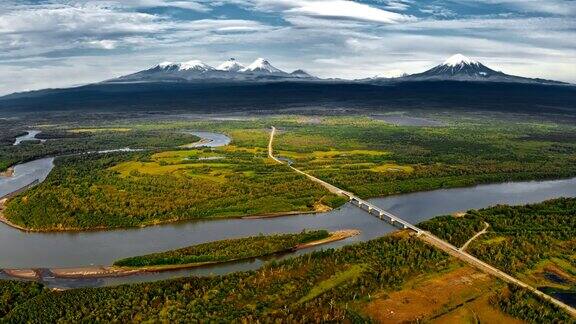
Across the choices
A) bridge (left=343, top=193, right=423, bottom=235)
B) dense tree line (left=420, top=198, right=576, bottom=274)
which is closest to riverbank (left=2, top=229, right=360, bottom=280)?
bridge (left=343, top=193, right=423, bottom=235)

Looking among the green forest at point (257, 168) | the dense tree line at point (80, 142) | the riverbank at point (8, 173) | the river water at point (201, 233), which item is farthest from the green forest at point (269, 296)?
the dense tree line at point (80, 142)

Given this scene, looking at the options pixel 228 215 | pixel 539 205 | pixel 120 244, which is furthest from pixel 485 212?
pixel 120 244

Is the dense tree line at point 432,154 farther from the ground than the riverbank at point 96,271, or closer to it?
farther from the ground

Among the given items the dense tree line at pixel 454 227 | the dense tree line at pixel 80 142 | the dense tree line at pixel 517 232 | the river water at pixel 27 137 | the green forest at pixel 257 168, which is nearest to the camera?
the dense tree line at pixel 517 232

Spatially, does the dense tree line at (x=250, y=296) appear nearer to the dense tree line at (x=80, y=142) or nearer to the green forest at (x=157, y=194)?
the green forest at (x=157, y=194)

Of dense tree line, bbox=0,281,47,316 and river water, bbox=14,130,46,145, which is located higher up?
river water, bbox=14,130,46,145

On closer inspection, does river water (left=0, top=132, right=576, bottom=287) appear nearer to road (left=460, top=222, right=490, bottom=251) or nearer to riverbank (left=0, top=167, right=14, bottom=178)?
road (left=460, top=222, right=490, bottom=251)

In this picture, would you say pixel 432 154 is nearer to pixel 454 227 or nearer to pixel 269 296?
pixel 454 227

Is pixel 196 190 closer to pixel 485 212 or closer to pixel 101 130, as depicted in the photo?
pixel 485 212
